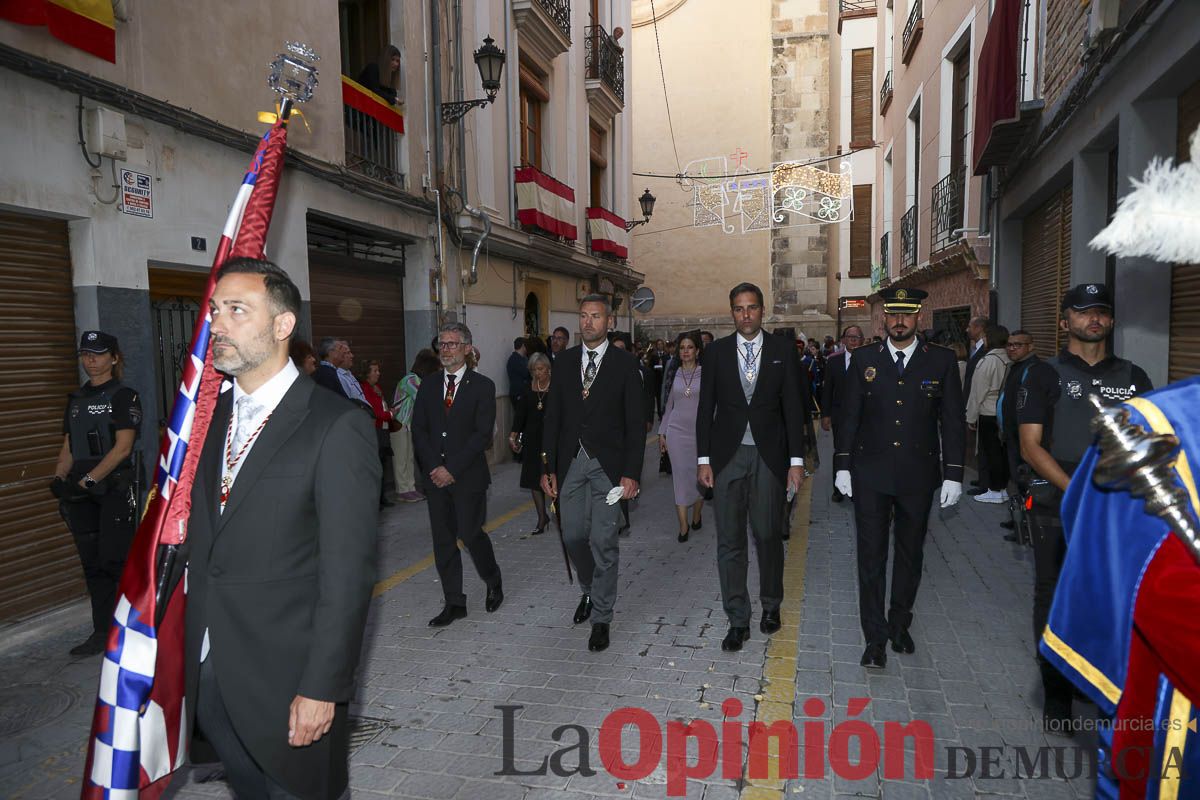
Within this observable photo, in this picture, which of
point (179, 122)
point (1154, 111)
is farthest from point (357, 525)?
point (1154, 111)

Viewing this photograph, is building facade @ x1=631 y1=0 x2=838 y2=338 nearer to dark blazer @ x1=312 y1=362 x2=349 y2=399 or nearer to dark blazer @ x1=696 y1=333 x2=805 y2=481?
dark blazer @ x1=312 y1=362 x2=349 y2=399

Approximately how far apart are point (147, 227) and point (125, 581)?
4.97m

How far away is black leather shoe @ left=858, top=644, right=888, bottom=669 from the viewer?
426 cm

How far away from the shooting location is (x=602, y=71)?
1742 centimetres

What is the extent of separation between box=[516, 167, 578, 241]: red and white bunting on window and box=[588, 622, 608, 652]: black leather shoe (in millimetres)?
9898

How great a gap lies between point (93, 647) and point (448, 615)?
85.6 inches

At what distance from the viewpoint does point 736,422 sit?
4.67m

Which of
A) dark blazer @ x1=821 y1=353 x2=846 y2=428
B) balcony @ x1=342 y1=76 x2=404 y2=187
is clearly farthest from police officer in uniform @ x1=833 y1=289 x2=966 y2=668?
balcony @ x1=342 y1=76 x2=404 y2=187

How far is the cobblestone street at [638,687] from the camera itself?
10.6 feet

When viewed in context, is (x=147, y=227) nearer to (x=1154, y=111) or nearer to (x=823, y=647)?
(x=823, y=647)

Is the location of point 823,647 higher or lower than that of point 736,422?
lower

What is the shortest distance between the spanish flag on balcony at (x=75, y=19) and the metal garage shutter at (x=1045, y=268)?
9.09 m

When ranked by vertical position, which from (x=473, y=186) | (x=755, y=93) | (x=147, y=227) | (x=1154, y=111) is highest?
(x=755, y=93)

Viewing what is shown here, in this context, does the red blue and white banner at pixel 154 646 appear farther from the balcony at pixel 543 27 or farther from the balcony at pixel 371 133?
the balcony at pixel 543 27
